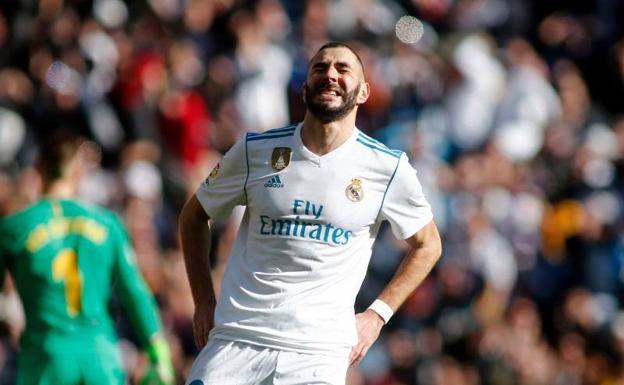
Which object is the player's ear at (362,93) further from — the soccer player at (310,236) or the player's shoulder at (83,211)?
the player's shoulder at (83,211)

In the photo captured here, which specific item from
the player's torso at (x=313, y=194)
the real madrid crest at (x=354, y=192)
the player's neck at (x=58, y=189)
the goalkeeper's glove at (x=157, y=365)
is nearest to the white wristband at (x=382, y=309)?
the player's torso at (x=313, y=194)

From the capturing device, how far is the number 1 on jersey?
7520mm

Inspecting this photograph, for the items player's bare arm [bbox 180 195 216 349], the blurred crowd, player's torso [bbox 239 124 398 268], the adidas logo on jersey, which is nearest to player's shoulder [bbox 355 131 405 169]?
player's torso [bbox 239 124 398 268]

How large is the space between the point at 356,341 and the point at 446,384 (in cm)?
701

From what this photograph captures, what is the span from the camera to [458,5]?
17844mm

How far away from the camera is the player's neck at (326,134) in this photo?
6.65 metres

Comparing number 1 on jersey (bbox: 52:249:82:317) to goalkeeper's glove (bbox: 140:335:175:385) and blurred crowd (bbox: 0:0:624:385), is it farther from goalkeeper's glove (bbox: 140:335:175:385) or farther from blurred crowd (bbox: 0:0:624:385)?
blurred crowd (bbox: 0:0:624:385)

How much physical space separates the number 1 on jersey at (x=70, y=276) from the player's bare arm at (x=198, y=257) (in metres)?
→ 0.83

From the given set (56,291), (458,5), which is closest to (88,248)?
(56,291)

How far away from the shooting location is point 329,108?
6555mm

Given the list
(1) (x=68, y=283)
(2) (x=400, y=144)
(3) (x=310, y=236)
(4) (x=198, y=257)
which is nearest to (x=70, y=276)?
(1) (x=68, y=283)

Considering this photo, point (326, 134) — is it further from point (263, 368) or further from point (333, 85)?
point (263, 368)

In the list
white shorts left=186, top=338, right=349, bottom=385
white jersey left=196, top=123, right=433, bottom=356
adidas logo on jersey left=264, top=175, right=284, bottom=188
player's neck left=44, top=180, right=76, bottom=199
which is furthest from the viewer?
player's neck left=44, top=180, right=76, bottom=199

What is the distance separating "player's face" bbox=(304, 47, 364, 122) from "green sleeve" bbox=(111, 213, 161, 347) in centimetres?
161
